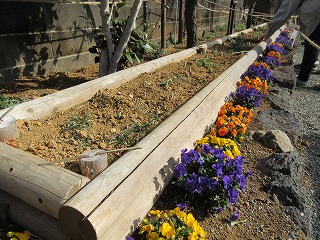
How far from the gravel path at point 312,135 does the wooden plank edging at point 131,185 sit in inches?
43.4

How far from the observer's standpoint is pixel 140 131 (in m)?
2.43

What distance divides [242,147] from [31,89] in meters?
2.83

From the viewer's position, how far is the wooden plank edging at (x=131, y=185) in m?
1.24

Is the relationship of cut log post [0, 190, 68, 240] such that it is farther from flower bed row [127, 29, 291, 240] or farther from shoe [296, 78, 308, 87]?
shoe [296, 78, 308, 87]

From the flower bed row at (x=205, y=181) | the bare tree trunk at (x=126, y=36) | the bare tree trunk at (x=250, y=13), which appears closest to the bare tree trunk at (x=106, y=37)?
the bare tree trunk at (x=126, y=36)

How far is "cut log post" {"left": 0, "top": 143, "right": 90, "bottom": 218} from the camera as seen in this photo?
1347mm

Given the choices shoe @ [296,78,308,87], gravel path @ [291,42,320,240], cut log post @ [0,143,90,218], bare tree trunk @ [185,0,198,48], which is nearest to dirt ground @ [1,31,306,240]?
cut log post @ [0,143,90,218]

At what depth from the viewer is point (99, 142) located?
7.37 ft

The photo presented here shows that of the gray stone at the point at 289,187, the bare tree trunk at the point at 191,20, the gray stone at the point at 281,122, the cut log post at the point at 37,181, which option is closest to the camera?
the cut log post at the point at 37,181

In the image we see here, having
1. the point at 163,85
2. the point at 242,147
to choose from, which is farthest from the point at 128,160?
the point at 163,85

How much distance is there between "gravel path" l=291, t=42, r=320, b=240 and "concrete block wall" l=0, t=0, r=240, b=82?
383 cm

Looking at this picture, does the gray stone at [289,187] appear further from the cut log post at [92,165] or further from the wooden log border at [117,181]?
the cut log post at [92,165]

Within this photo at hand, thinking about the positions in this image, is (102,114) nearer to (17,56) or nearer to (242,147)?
(242,147)

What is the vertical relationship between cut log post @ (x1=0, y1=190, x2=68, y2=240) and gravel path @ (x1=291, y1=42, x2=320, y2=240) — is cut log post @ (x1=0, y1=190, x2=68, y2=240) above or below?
above
